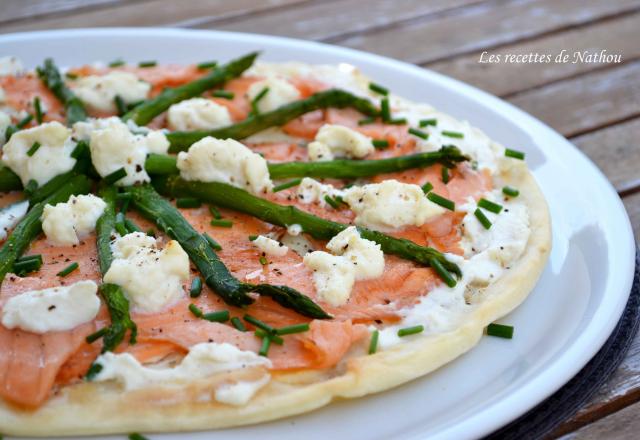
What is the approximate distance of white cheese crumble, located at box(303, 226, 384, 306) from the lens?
3.15 m

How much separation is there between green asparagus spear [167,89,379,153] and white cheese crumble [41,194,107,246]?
0.64 meters

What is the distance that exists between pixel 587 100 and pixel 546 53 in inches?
26.0

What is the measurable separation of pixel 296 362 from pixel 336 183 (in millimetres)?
1258

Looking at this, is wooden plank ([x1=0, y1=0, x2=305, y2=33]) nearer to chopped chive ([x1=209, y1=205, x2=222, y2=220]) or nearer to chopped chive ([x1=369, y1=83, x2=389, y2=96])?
chopped chive ([x1=369, y1=83, x2=389, y2=96])

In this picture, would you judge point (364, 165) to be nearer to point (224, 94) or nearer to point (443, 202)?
point (443, 202)

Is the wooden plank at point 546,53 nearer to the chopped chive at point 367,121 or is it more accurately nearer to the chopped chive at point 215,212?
the chopped chive at point 367,121

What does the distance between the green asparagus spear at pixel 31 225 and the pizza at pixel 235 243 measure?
1cm

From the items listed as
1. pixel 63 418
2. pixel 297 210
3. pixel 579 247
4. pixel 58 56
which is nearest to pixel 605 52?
pixel 579 247

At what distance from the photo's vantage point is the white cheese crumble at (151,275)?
3.06m

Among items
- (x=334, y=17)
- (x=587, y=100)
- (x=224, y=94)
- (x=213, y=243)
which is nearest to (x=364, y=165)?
(x=213, y=243)

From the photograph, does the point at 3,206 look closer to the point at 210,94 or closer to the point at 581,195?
the point at 210,94

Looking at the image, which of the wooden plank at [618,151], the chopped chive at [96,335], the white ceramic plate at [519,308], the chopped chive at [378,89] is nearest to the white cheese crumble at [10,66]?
the white ceramic plate at [519,308]

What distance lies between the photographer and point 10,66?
15.5 feet

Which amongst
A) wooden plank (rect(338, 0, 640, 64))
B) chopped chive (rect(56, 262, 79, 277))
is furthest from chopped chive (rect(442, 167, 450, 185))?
wooden plank (rect(338, 0, 640, 64))
